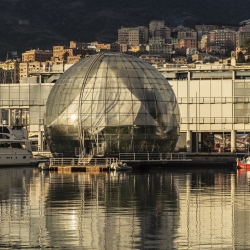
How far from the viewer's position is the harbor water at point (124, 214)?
115ft

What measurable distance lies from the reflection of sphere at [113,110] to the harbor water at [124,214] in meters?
22.3

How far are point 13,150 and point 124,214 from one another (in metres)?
52.9

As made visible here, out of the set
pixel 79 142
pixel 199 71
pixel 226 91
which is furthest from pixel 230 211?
pixel 199 71

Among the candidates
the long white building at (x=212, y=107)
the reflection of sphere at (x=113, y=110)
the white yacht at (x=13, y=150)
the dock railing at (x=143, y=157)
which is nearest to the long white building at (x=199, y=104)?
the long white building at (x=212, y=107)

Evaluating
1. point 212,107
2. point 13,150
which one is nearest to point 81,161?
point 13,150

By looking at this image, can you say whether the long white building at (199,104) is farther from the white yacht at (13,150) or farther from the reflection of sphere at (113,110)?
the reflection of sphere at (113,110)

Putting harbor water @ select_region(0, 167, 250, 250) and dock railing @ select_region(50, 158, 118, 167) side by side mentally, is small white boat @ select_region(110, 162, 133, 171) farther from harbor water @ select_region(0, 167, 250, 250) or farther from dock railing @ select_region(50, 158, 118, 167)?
harbor water @ select_region(0, 167, 250, 250)

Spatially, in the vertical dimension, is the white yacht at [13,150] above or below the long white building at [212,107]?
below

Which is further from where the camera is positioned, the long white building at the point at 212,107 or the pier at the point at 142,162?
the long white building at the point at 212,107

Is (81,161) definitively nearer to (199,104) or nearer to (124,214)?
(199,104)

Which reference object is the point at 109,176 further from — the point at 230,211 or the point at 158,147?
the point at 230,211

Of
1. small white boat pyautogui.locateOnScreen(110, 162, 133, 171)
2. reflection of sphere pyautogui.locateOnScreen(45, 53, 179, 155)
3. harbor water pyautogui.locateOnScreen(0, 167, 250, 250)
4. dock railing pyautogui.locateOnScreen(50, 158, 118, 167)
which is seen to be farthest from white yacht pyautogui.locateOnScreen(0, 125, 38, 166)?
harbor water pyautogui.locateOnScreen(0, 167, 250, 250)

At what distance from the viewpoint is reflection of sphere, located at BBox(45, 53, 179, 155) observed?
89.8 metres

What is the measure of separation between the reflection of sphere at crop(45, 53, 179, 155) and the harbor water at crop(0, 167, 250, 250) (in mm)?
22322
